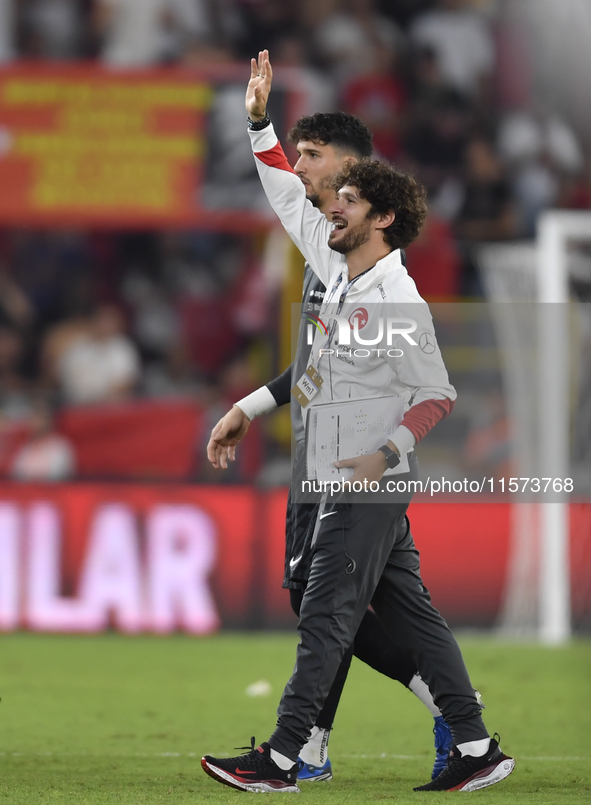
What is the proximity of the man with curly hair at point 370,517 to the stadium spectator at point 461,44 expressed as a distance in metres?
9.44

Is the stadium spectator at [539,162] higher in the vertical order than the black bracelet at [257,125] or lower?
higher

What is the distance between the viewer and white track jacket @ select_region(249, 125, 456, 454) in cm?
420

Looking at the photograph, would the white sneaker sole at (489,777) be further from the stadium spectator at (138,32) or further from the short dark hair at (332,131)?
the stadium spectator at (138,32)

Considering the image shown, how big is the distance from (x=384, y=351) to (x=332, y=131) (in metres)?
1.03

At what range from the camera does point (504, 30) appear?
13898mm

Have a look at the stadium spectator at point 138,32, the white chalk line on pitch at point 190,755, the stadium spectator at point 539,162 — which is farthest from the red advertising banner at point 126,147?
the white chalk line on pitch at point 190,755

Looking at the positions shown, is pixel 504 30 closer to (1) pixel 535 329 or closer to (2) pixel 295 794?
(1) pixel 535 329

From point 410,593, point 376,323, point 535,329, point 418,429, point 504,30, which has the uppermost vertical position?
point 504,30

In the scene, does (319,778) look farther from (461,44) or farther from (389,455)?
(461,44)

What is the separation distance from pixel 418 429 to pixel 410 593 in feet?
2.07

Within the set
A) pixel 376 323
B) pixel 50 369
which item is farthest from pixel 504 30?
pixel 376 323

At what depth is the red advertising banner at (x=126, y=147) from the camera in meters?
10.3

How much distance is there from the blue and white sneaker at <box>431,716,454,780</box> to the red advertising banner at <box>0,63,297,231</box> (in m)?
6.35

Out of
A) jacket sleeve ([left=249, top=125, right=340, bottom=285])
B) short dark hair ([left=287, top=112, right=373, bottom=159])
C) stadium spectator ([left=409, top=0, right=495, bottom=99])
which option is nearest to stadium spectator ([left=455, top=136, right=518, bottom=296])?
stadium spectator ([left=409, top=0, right=495, bottom=99])
